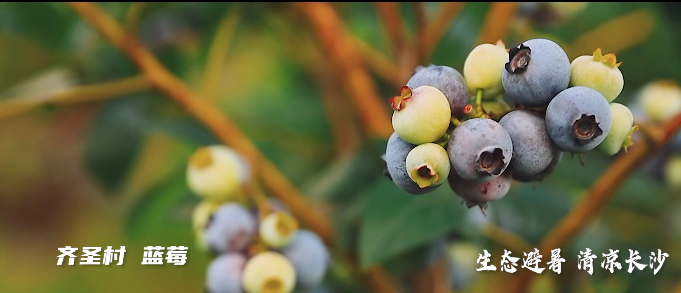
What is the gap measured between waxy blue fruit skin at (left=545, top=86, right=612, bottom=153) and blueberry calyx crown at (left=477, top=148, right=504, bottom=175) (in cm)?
6

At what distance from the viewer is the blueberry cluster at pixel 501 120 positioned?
471 mm

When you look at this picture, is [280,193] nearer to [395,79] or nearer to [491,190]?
[395,79]

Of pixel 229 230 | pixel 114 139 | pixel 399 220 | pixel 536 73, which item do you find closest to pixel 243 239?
pixel 229 230

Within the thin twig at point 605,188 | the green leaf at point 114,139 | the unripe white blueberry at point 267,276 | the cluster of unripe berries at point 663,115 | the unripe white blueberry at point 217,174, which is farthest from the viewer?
the green leaf at point 114,139

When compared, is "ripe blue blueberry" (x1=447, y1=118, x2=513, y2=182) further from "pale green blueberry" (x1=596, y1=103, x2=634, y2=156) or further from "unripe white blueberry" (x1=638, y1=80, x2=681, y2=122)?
"unripe white blueberry" (x1=638, y1=80, x2=681, y2=122)

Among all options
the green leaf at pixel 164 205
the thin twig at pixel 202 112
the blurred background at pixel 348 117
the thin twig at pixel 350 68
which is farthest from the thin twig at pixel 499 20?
the green leaf at pixel 164 205

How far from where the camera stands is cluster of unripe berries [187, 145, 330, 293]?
0.81 metres

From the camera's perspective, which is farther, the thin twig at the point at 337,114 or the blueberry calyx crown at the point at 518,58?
the thin twig at the point at 337,114

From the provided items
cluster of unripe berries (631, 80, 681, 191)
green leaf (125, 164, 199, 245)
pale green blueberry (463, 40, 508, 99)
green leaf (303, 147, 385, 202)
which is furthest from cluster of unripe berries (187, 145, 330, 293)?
cluster of unripe berries (631, 80, 681, 191)

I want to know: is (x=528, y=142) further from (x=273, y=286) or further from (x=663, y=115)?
(x=663, y=115)

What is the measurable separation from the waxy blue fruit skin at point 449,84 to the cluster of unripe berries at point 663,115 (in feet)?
1.88

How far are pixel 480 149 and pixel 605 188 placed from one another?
0.36m

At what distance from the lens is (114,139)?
132cm

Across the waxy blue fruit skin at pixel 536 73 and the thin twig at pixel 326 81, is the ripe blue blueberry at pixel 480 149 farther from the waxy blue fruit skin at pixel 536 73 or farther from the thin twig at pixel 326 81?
the thin twig at pixel 326 81
